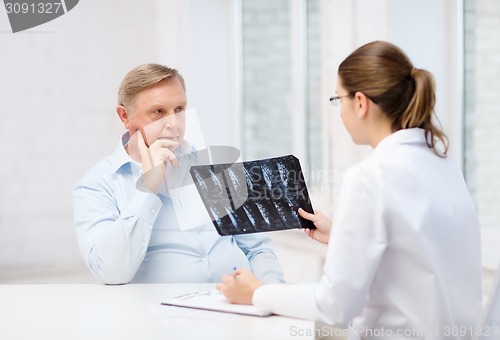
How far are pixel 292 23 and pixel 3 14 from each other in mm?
1426

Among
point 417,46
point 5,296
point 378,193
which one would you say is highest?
point 417,46

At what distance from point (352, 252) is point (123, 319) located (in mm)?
497

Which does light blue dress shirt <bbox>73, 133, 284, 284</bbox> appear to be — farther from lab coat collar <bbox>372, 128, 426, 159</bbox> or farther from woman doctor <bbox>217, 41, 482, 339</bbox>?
lab coat collar <bbox>372, 128, 426, 159</bbox>

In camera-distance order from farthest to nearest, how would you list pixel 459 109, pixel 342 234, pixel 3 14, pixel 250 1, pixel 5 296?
pixel 250 1 → pixel 3 14 → pixel 459 109 → pixel 5 296 → pixel 342 234

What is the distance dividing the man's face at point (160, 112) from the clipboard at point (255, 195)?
297 mm

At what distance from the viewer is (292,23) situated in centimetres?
366

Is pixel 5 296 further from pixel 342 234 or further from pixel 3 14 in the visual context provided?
pixel 3 14

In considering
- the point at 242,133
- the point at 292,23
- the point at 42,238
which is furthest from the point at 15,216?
the point at 292,23

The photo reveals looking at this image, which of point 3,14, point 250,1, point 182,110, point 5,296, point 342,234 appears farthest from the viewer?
point 250,1

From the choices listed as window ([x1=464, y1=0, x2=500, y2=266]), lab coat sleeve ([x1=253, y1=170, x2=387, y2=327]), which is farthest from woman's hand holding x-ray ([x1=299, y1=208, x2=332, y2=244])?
window ([x1=464, y1=0, x2=500, y2=266])

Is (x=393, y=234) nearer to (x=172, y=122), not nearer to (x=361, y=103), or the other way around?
(x=361, y=103)

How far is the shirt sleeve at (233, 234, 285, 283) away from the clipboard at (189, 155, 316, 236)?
27 centimetres

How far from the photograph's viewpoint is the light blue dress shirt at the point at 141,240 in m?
1.88

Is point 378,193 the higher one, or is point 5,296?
point 378,193
